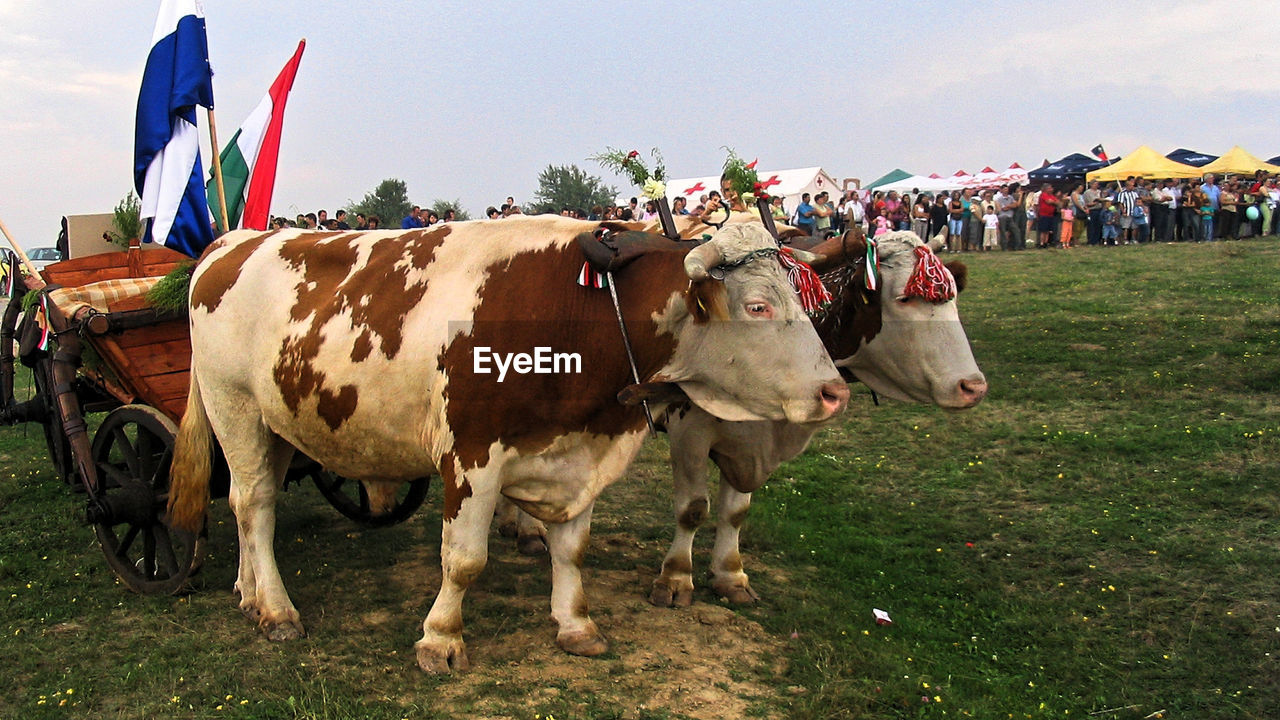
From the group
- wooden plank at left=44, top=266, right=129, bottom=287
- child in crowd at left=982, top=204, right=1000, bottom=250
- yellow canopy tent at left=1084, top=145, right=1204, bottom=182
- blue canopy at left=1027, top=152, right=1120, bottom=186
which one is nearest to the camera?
wooden plank at left=44, top=266, right=129, bottom=287

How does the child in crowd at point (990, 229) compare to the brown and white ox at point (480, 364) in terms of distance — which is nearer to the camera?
the brown and white ox at point (480, 364)

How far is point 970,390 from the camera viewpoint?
16.7 feet

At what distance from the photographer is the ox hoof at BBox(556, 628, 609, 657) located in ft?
16.1

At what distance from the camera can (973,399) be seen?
506 centimetres

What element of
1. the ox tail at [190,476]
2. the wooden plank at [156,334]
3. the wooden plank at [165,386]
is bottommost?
the ox tail at [190,476]

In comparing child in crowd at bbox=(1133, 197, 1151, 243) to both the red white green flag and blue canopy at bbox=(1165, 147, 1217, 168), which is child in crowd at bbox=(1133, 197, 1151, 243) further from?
the red white green flag

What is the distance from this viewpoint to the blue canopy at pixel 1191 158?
32.9m

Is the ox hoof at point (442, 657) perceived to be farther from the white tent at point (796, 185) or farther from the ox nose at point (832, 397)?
the white tent at point (796, 185)

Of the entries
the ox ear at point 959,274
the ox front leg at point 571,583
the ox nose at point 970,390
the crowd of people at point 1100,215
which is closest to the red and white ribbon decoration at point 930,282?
the ox ear at point 959,274

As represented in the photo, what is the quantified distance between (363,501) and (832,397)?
3964 mm

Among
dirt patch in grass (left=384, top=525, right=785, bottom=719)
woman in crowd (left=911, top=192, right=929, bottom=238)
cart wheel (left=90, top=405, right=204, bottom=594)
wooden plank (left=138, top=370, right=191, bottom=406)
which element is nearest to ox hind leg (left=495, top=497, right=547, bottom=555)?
dirt patch in grass (left=384, top=525, right=785, bottom=719)

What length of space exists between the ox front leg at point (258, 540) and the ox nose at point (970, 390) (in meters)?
3.69

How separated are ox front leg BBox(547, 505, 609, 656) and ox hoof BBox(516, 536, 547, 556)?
1.57 metres

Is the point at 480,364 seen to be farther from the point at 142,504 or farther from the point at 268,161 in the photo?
the point at 268,161
